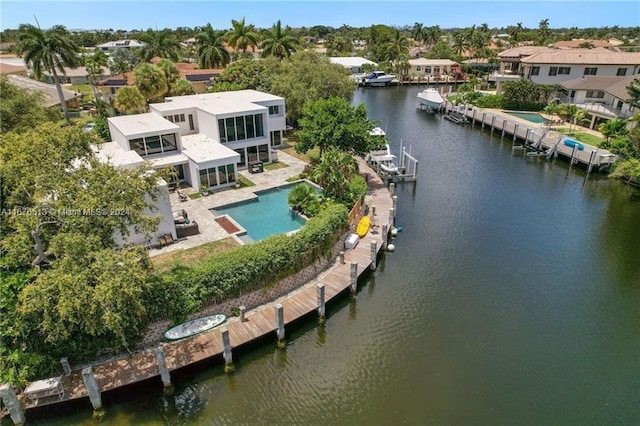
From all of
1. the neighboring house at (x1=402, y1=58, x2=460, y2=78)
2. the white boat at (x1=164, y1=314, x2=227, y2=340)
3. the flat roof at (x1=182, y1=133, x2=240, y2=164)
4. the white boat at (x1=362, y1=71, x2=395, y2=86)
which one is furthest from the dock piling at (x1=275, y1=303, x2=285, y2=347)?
the neighboring house at (x1=402, y1=58, x2=460, y2=78)

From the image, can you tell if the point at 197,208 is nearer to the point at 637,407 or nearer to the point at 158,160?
the point at 158,160

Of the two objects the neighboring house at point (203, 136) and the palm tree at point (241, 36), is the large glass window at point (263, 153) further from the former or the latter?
the palm tree at point (241, 36)

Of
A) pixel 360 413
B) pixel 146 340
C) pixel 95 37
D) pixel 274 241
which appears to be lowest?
pixel 360 413

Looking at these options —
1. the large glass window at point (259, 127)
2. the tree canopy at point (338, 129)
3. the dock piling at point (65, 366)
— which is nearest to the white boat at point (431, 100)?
the tree canopy at point (338, 129)

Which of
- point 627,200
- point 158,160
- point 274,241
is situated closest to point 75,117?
point 158,160

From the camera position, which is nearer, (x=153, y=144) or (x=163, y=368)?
(x=163, y=368)

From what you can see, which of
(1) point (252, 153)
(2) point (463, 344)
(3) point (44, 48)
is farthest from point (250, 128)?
(2) point (463, 344)

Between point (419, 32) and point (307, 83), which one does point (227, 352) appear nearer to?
point (307, 83)
